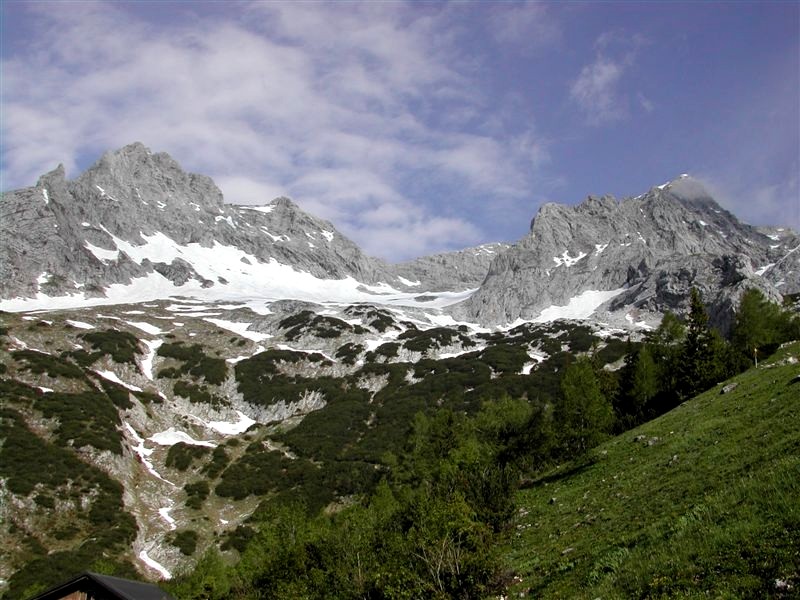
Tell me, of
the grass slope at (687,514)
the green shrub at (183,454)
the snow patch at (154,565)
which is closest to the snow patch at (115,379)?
the green shrub at (183,454)

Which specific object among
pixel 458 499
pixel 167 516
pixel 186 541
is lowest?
pixel 186 541

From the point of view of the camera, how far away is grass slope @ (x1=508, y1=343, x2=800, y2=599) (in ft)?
43.3

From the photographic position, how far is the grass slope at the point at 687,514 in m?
13.2

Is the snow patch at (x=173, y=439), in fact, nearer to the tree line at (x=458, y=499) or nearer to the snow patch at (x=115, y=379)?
the snow patch at (x=115, y=379)

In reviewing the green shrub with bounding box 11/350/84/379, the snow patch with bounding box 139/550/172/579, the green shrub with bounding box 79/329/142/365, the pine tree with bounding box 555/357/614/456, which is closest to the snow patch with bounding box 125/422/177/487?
the green shrub with bounding box 11/350/84/379

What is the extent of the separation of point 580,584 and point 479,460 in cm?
3766

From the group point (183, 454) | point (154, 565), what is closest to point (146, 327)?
point (183, 454)

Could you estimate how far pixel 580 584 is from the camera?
58.0ft

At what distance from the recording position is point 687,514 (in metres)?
18.3

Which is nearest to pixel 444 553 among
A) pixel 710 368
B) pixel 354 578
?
pixel 354 578

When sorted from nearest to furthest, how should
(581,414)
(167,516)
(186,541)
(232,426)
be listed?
(581,414), (186,541), (167,516), (232,426)

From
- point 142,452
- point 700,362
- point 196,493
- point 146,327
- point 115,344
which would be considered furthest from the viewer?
point 146,327

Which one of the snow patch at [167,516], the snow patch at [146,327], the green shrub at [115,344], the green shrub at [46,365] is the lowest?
the snow patch at [167,516]

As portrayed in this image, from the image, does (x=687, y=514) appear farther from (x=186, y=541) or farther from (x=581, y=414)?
(x=186, y=541)
